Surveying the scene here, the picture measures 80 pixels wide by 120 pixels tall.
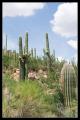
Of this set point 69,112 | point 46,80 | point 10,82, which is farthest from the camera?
point 46,80

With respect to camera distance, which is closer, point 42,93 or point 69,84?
point 69,84

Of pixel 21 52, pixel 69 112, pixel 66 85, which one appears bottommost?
pixel 69 112

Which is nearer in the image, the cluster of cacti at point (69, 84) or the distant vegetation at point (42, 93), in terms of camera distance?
the distant vegetation at point (42, 93)

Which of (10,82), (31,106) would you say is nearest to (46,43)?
(10,82)

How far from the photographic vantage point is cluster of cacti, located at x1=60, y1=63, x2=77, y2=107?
7855mm

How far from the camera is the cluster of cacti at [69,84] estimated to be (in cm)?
786

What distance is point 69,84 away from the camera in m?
7.86

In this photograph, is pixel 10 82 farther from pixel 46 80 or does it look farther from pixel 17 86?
pixel 46 80

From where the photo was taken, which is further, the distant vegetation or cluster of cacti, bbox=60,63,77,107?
cluster of cacti, bbox=60,63,77,107

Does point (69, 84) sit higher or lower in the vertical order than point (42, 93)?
higher

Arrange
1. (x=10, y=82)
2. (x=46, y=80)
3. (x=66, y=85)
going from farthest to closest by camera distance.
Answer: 1. (x=46, y=80)
2. (x=10, y=82)
3. (x=66, y=85)

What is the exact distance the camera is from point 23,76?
8.84m

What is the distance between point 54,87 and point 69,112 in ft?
4.94

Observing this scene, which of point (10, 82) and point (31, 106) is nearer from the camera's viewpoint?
point (31, 106)
